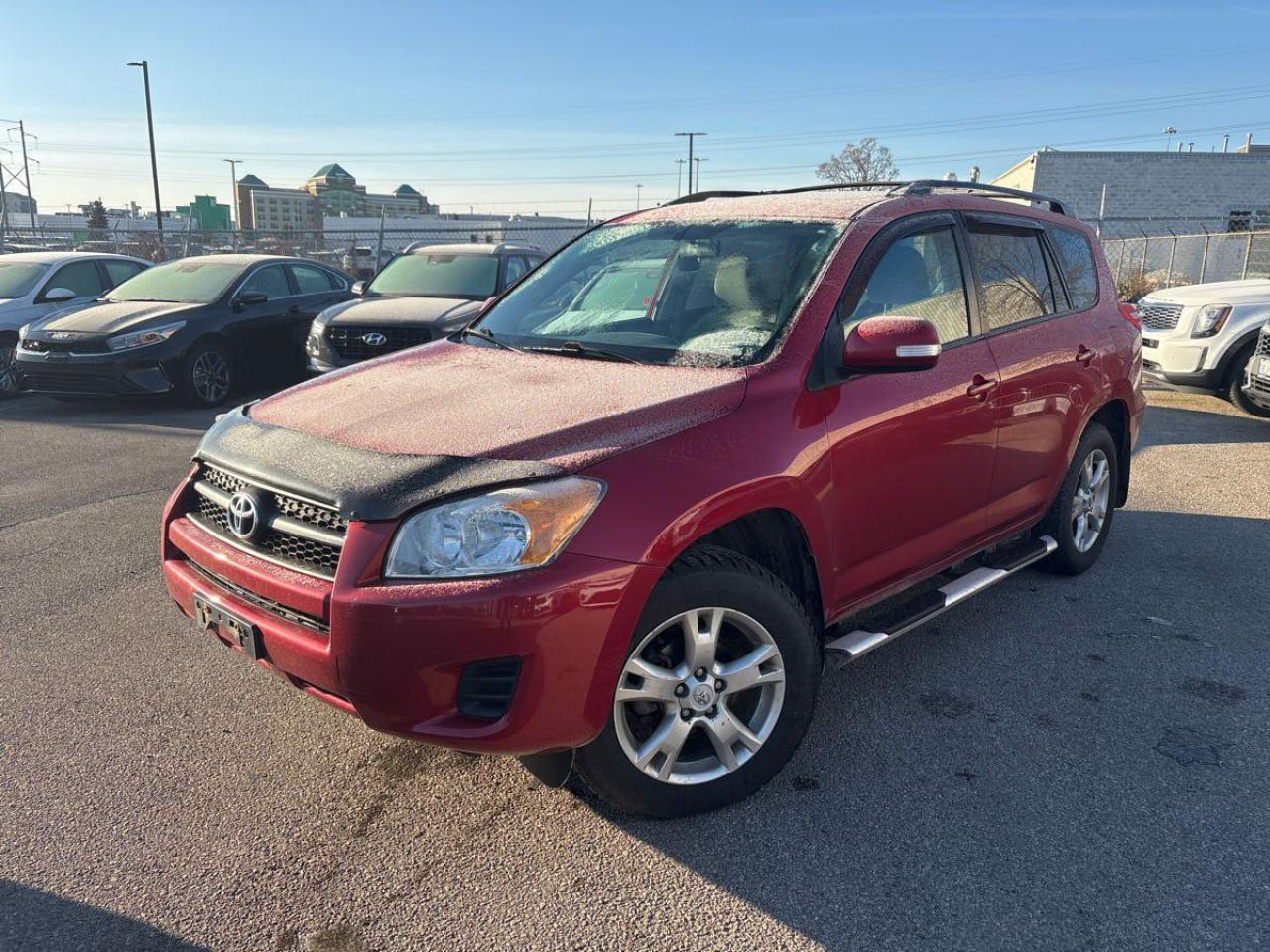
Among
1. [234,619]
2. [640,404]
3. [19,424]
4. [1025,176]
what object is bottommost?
[19,424]

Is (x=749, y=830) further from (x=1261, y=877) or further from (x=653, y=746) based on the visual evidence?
(x=1261, y=877)

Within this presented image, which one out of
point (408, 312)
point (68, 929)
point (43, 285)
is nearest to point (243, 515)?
point (68, 929)

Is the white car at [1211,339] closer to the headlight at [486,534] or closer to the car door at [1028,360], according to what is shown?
the car door at [1028,360]

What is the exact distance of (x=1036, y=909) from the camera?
2.40 metres

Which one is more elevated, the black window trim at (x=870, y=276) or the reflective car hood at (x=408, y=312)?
the black window trim at (x=870, y=276)

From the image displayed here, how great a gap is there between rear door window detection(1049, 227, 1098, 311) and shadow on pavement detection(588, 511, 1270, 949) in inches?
61.1

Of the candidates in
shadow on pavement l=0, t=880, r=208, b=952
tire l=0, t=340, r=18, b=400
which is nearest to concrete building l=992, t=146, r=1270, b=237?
tire l=0, t=340, r=18, b=400

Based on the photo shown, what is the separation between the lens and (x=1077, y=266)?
4.68 metres

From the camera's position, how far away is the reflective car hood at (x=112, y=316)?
929 cm

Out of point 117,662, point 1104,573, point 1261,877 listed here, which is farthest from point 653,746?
point 1104,573

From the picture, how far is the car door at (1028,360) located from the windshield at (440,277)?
251 inches

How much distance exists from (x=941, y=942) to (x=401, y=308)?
316 inches

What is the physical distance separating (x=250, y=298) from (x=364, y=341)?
80.4 inches

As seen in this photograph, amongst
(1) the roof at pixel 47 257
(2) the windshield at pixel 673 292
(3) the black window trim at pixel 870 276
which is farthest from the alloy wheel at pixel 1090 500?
(1) the roof at pixel 47 257
